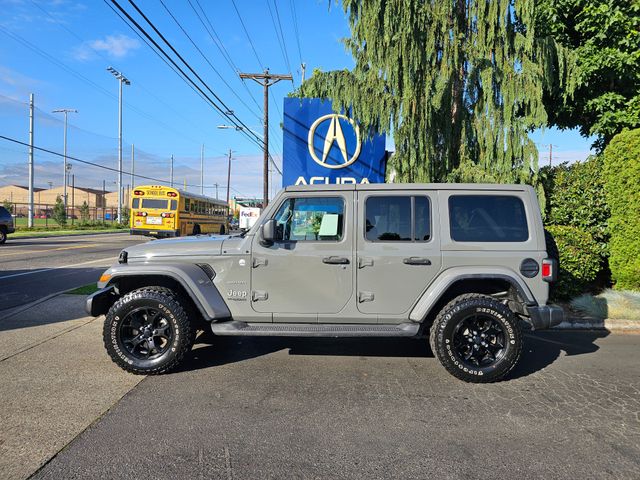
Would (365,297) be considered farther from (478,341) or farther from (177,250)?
(177,250)

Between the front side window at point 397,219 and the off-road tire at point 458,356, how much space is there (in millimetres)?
834

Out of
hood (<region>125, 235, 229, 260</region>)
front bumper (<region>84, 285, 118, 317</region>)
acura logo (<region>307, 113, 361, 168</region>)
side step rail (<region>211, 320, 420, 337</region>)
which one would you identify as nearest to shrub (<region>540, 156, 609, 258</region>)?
acura logo (<region>307, 113, 361, 168</region>)

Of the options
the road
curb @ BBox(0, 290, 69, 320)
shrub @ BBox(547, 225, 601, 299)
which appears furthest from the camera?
the road

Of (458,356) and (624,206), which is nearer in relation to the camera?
(458,356)

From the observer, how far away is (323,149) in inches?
455

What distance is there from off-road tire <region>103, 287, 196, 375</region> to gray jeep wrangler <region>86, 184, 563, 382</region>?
10 millimetres

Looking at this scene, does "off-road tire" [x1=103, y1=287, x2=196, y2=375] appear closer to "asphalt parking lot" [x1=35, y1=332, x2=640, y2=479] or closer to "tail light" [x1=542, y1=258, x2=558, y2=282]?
"asphalt parking lot" [x1=35, y1=332, x2=640, y2=479]

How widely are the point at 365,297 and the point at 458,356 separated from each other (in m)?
1.09

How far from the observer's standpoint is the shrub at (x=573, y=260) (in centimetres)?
739

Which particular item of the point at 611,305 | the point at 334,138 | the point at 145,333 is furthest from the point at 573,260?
the point at 145,333

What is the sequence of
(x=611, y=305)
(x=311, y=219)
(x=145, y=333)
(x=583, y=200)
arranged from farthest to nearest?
1. (x=583, y=200)
2. (x=611, y=305)
3. (x=311, y=219)
4. (x=145, y=333)

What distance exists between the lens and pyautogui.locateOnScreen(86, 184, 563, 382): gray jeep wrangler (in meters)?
4.34

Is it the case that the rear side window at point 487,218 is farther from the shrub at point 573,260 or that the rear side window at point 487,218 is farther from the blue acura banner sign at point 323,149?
the blue acura banner sign at point 323,149

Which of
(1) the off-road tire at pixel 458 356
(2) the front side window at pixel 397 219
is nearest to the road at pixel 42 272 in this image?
(2) the front side window at pixel 397 219
